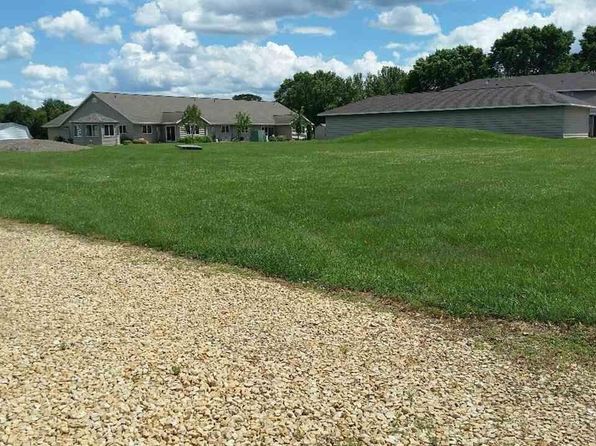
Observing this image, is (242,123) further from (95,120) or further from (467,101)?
(467,101)

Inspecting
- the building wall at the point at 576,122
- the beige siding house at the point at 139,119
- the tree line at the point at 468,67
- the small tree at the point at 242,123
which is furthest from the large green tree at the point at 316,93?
the building wall at the point at 576,122

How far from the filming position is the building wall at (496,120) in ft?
148

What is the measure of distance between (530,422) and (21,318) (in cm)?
440

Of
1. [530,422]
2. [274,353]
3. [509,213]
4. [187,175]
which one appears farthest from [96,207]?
[530,422]

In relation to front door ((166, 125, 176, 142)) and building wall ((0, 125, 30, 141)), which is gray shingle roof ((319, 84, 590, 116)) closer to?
front door ((166, 125, 176, 142))

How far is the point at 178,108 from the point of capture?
221 ft

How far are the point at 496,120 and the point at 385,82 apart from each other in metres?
48.8

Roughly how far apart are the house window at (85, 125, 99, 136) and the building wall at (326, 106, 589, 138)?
2522 centimetres

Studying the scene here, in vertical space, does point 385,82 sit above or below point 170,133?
above

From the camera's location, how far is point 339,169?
2028 centimetres

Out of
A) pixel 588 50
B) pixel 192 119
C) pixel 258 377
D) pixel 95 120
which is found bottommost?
pixel 258 377

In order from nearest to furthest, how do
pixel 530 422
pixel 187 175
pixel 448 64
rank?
pixel 530 422
pixel 187 175
pixel 448 64

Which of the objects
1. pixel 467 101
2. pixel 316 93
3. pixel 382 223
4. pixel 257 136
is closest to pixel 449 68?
pixel 316 93

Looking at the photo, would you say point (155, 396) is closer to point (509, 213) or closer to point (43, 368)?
point (43, 368)
